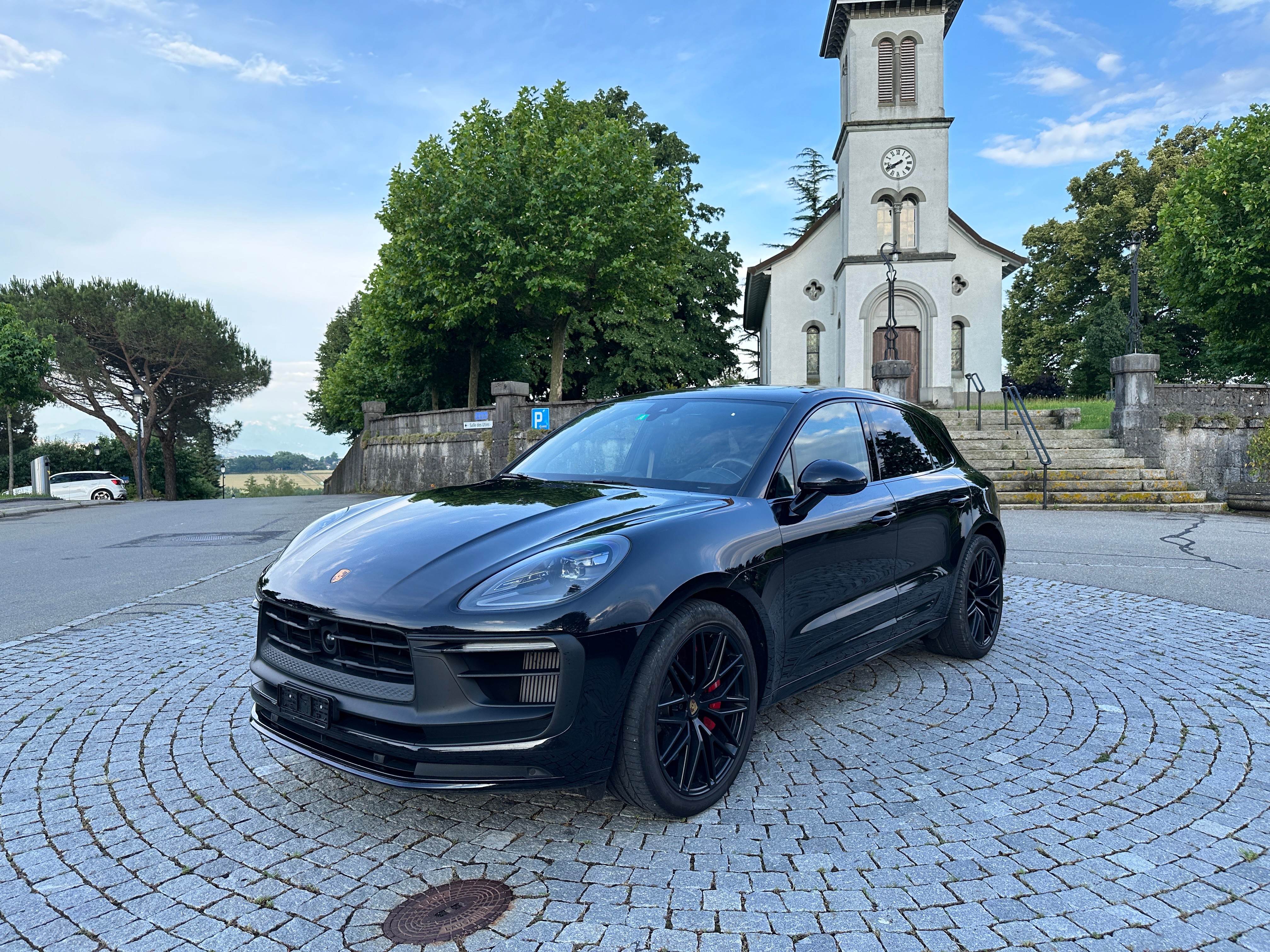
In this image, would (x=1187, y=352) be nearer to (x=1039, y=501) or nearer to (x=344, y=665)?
(x=1039, y=501)

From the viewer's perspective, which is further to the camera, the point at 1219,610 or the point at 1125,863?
the point at 1219,610

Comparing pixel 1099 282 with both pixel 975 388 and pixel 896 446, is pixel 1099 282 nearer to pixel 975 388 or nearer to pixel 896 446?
pixel 975 388

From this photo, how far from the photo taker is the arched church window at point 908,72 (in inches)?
1172

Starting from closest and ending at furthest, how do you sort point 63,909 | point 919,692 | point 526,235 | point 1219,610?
point 63,909 < point 919,692 < point 1219,610 < point 526,235

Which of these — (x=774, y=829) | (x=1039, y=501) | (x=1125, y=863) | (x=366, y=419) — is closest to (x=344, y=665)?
(x=774, y=829)

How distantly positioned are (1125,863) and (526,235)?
75.7ft

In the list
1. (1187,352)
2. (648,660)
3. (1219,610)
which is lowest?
(1219,610)

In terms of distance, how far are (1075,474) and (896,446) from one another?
14.6 meters

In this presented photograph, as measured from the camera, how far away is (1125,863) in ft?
8.44

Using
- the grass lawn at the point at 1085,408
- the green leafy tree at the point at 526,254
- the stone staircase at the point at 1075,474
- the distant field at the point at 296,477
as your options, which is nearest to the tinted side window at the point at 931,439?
the stone staircase at the point at 1075,474

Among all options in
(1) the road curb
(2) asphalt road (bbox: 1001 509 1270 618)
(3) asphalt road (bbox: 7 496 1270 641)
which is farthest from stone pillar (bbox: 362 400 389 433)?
(2) asphalt road (bbox: 1001 509 1270 618)

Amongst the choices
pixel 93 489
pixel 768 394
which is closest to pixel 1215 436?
pixel 768 394

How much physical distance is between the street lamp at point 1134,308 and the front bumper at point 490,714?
32.8 m

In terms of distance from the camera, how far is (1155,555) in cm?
958
